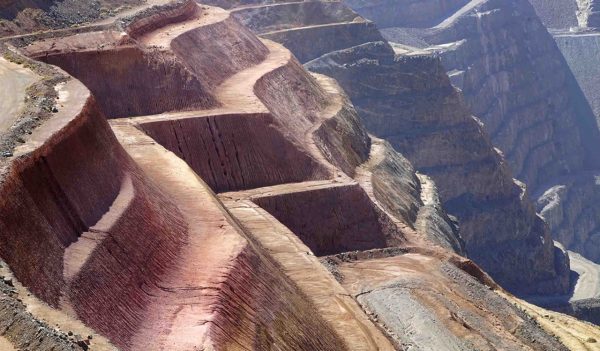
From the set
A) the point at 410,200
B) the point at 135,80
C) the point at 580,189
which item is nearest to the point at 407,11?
the point at 580,189

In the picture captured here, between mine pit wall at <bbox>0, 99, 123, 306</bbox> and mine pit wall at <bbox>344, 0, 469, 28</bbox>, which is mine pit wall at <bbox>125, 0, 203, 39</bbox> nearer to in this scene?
mine pit wall at <bbox>0, 99, 123, 306</bbox>

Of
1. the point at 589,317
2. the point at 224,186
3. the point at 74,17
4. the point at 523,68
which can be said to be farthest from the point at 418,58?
the point at 224,186

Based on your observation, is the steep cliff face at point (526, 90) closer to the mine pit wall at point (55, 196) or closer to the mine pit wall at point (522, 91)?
the mine pit wall at point (522, 91)

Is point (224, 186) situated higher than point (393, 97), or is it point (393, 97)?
point (224, 186)

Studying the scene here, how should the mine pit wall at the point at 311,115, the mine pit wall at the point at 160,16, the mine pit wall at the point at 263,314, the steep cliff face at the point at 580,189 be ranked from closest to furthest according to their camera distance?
the mine pit wall at the point at 263,314, the mine pit wall at the point at 311,115, the mine pit wall at the point at 160,16, the steep cliff face at the point at 580,189

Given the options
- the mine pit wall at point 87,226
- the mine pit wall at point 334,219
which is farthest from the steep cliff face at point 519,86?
the mine pit wall at point 87,226

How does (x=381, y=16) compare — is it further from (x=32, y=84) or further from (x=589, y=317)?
(x=32, y=84)
